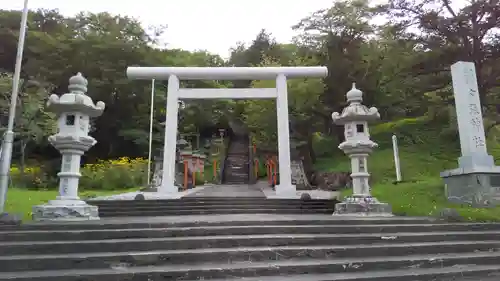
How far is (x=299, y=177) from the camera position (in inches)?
637

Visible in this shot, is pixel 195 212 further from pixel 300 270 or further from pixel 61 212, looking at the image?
pixel 300 270

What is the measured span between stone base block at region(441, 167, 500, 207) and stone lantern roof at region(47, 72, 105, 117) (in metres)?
8.68

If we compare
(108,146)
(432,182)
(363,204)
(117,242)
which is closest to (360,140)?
(363,204)

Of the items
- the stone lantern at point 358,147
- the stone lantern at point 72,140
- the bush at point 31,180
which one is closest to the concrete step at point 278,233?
the stone lantern at point 72,140

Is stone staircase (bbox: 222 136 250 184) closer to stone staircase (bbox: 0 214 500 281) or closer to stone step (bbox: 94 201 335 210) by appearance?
stone step (bbox: 94 201 335 210)

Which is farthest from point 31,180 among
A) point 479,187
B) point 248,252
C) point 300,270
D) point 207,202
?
point 479,187

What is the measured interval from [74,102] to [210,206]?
4.16 metres

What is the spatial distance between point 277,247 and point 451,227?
341 centimetres

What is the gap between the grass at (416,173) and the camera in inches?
316

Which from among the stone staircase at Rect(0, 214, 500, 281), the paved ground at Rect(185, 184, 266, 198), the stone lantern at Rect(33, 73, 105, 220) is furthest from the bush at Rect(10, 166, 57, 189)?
the stone staircase at Rect(0, 214, 500, 281)

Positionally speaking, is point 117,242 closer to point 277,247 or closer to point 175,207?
point 277,247

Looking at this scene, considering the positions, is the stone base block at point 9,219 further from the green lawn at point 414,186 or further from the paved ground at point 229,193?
the green lawn at point 414,186

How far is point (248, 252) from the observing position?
179 inches

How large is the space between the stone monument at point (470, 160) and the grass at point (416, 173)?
0.35 m
